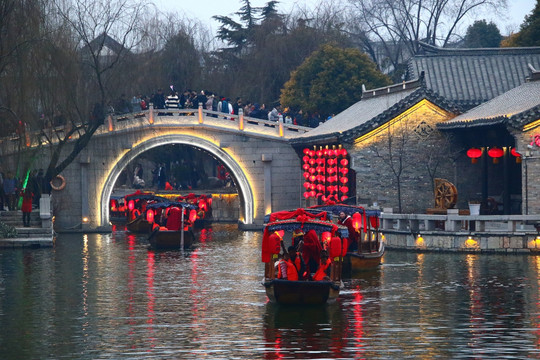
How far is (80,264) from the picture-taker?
103 ft

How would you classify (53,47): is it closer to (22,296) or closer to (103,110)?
(103,110)

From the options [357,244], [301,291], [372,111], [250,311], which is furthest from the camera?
[372,111]

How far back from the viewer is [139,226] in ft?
146

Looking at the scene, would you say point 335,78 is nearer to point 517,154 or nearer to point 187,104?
point 187,104

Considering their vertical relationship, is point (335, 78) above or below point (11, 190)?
above

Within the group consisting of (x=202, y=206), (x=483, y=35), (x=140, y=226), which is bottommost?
(x=140, y=226)

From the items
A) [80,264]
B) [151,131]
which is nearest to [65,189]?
[151,131]

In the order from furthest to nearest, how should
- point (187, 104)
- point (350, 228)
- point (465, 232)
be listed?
point (187, 104)
point (465, 232)
point (350, 228)

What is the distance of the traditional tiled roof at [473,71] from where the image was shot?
144 ft

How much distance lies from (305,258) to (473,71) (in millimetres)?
24233

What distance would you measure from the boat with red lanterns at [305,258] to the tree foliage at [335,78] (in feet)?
90.6

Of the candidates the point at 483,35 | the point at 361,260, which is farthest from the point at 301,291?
the point at 483,35

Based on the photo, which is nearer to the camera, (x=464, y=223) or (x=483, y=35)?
(x=464, y=223)

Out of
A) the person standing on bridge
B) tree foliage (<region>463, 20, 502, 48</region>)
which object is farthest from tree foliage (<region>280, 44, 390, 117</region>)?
tree foliage (<region>463, 20, 502, 48</region>)
